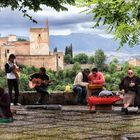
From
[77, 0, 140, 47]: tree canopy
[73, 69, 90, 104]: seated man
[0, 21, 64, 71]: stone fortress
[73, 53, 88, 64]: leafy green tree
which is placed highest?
[77, 0, 140, 47]: tree canopy

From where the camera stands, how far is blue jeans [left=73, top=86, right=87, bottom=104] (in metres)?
20.0

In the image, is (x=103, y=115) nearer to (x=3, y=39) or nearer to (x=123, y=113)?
(x=123, y=113)

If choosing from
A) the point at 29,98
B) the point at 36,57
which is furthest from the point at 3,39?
the point at 29,98

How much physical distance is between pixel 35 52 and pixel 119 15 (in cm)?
16546

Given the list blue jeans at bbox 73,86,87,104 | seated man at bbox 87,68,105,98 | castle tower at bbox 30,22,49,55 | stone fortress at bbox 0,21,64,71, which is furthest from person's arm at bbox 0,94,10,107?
castle tower at bbox 30,22,49,55

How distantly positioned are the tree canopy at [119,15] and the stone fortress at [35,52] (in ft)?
463

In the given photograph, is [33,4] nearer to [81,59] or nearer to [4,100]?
[4,100]

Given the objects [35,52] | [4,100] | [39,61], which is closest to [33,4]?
[4,100]

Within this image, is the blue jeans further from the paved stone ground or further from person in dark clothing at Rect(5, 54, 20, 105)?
person in dark clothing at Rect(5, 54, 20, 105)

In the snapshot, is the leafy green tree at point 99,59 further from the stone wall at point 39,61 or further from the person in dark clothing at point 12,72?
the person in dark clothing at point 12,72

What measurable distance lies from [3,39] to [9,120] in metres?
175

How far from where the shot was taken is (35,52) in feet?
581

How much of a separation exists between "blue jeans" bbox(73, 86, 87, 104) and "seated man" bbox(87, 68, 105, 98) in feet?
2.50

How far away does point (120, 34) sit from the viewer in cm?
1186
